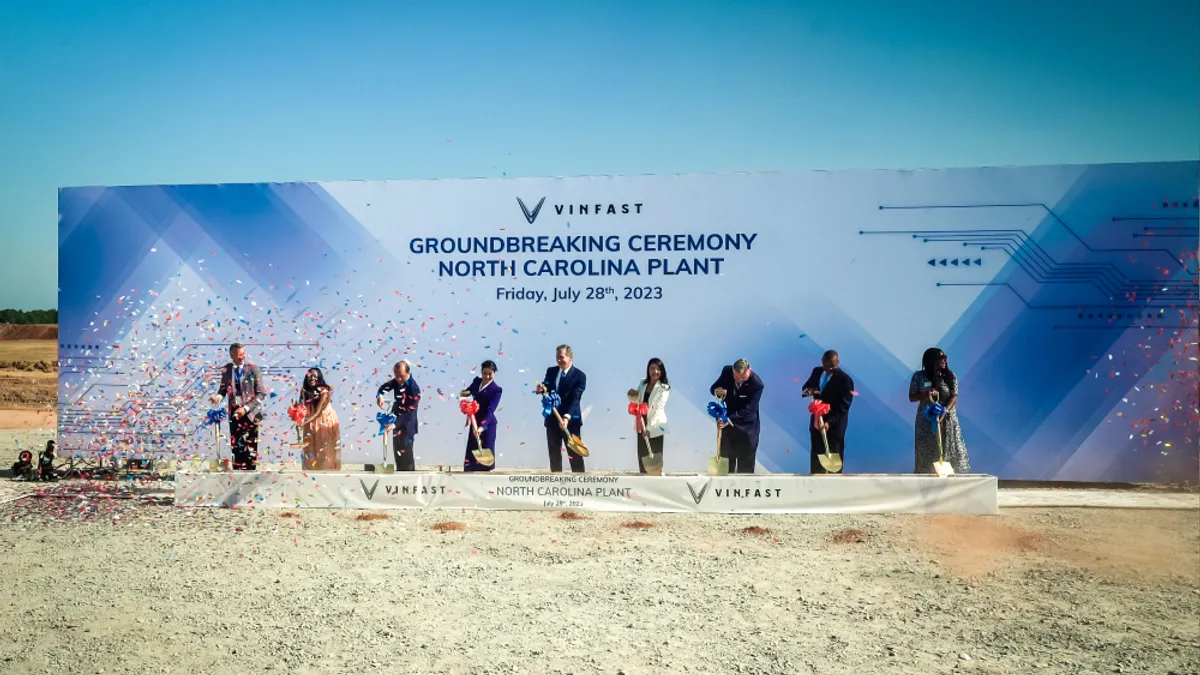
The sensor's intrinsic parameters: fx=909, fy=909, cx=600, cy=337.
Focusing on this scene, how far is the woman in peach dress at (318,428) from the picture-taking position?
8719 mm

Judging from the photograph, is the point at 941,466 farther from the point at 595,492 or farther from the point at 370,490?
the point at 370,490

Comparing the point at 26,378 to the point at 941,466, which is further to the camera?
the point at 26,378

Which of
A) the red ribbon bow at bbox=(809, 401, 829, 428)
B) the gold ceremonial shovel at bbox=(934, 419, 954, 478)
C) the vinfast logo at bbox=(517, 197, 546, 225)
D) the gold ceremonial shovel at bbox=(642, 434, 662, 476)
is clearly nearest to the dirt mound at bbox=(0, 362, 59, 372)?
the vinfast logo at bbox=(517, 197, 546, 225)

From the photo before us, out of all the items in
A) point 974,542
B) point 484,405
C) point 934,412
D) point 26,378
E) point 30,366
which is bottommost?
point 974,542

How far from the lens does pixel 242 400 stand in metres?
8.92

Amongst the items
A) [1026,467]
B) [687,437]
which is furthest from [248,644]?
[1026,467]

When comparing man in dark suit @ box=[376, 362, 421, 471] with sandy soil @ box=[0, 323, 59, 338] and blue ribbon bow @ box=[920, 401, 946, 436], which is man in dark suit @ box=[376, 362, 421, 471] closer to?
blue ribbon bow @ box=[920, 401, 946, 436]

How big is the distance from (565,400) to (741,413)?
5.69ft

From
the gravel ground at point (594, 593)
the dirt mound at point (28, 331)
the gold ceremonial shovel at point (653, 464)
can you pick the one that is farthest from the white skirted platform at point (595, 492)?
→ the dirt mound at point (28, 331)

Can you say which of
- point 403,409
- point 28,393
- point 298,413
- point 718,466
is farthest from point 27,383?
point 718,466

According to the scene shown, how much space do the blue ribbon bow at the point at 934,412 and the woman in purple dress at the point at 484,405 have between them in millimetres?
4124

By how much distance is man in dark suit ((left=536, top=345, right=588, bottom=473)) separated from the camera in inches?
352

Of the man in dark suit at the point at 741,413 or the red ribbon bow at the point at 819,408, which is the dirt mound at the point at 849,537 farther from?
the man in dark suit at the point at 741,413

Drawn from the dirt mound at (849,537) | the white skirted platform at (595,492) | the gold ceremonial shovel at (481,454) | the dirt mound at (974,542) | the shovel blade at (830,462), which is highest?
the gold ceremonial shovel at (481,454)
